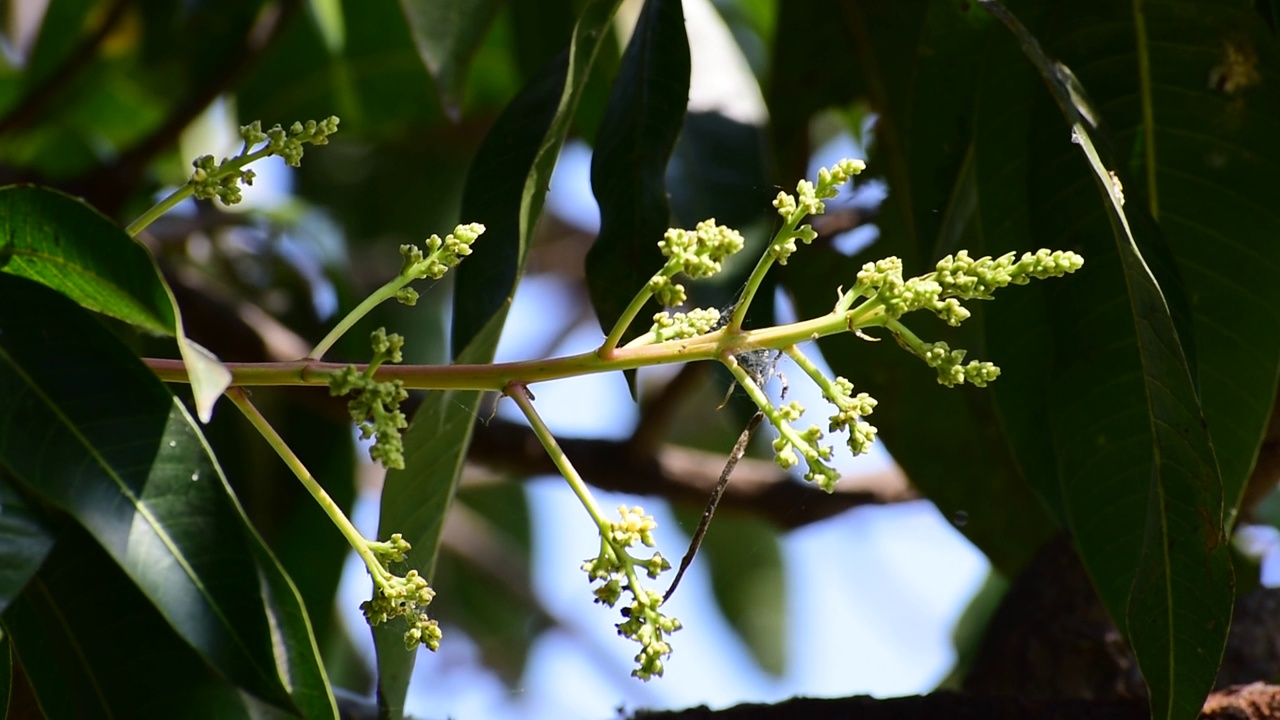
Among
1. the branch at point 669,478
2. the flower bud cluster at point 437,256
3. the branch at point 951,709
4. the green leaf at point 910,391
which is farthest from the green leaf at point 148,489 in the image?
the branch at point 669,478

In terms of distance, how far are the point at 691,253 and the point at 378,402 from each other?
0.63 feet

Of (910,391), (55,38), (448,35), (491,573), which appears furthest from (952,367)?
(491,573)

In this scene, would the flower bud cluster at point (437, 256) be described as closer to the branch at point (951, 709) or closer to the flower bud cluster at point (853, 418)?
the flower bud cluster at point (853, 418)

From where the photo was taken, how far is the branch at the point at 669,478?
1.94 m

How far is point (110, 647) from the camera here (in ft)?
2.52

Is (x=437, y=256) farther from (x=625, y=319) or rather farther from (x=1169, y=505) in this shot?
(x=1169, y=505)

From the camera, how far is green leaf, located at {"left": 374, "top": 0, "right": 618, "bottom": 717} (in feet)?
3.32

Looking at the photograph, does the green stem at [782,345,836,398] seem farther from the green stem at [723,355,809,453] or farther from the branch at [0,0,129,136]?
the branch at [0,0,129,136]

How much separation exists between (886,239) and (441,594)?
7.05 feet

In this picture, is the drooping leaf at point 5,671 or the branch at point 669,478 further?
the branch at point 669,478

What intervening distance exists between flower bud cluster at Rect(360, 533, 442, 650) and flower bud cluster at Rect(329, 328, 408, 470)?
0.26ft

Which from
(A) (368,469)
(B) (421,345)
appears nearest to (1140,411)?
(B) (421,345)

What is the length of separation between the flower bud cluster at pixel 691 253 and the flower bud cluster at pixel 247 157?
0.22m

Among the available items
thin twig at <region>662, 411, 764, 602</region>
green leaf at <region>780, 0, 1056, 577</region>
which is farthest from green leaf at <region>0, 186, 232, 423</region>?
green leaf at <region>780, 0, 1056, 577</region>
